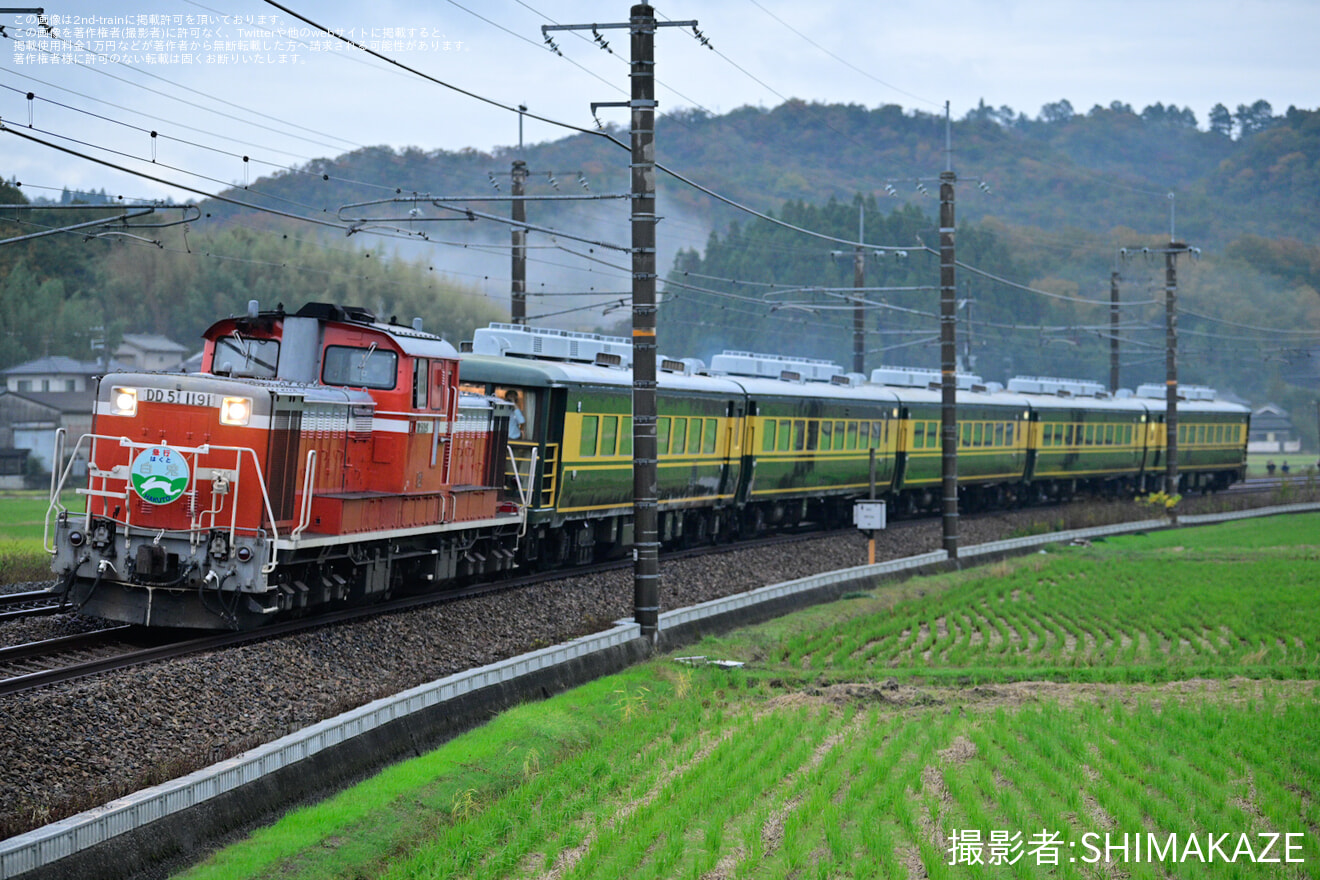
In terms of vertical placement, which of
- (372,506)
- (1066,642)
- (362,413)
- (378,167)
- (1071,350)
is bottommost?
(1066,642)

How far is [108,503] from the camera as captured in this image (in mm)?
15594

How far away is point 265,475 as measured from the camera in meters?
15.4

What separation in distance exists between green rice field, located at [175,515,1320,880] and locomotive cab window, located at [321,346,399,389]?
4.98m

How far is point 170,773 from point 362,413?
7.75m

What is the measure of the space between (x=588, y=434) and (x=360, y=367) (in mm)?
7394

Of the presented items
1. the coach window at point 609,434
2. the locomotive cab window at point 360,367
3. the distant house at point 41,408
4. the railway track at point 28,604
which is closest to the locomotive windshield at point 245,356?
the locomotive cab window at point 360,367

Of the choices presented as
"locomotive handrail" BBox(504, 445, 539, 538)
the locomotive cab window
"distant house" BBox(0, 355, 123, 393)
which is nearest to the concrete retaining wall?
"locomotive handrail" BBox(504, 445, 539, 538)

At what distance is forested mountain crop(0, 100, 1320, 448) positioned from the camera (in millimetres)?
71562

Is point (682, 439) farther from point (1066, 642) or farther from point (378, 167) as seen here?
point (378, 167)

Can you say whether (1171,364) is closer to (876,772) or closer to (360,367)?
(360,367)

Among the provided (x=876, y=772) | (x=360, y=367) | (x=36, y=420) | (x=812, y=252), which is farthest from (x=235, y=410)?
(x=812, y=252)

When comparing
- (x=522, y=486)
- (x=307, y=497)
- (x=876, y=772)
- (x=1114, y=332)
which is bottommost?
(x=876, y=772)

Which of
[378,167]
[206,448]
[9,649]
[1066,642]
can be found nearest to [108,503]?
[206,448]

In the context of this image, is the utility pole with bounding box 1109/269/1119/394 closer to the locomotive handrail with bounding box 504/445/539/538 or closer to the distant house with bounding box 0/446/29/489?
the locomotive handrail with bounding box 504/445/539/538
